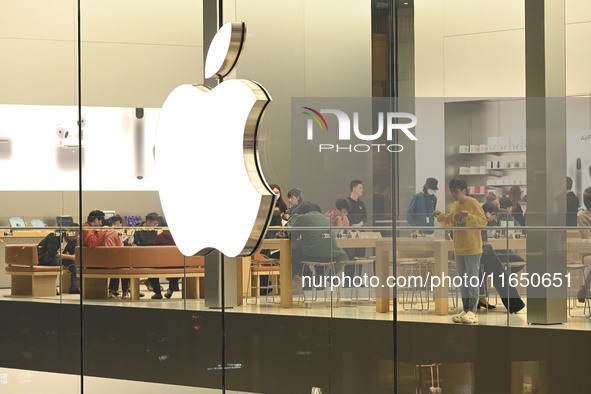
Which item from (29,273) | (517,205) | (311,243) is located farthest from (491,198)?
(29,273)

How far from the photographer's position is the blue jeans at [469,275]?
6.97 m

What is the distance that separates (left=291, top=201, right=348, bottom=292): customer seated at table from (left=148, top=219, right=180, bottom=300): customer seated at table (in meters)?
1.07

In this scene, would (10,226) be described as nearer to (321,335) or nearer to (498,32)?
(321,335)

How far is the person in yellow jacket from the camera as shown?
22.9 feet

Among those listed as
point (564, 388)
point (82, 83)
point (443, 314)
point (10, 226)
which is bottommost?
point (564, 388)

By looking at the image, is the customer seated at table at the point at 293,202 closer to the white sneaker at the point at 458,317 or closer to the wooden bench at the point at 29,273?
the white sneaker at the point at 458,317

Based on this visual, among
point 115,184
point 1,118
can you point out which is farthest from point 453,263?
point 1,118

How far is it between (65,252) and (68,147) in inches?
34.7

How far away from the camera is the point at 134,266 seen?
7.66m

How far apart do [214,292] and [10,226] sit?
5.81 feet

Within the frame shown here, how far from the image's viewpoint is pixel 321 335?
7293 millimetres

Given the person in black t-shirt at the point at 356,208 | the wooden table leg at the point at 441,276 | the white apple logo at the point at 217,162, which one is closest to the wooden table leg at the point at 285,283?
the person in black t-shirt at the point at 356,208

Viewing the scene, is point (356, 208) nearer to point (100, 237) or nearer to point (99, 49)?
point (100, 237)

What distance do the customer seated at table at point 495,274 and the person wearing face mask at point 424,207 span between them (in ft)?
1.28
